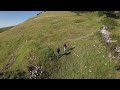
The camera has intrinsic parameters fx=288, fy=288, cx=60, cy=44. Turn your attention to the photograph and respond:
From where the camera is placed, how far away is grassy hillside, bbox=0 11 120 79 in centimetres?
3130

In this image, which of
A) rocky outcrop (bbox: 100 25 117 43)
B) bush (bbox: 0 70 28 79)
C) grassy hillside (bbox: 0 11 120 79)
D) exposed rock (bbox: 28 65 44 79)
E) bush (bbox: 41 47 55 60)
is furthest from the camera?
rocky outcrop (bbox: 100 25 117 43)

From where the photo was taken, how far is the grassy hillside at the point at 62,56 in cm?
3130

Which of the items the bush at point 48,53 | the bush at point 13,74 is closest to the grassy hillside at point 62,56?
the bush at point 48,53

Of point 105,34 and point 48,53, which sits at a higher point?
point 105,34

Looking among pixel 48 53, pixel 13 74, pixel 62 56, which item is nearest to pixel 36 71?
→ pixel 13 74

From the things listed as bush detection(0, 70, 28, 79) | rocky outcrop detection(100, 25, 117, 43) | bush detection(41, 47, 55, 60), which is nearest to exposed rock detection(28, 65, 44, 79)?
bush detection(0, 70, 28, 79)

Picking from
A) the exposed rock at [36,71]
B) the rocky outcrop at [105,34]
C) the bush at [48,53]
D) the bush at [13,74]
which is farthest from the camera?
the rocky outcrop at [105,34]

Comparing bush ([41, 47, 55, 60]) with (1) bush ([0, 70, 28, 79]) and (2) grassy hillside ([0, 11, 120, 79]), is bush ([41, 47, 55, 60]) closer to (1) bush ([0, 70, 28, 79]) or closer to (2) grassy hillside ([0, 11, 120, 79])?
(2) grassy hillside ([0, 11, 120, 79])

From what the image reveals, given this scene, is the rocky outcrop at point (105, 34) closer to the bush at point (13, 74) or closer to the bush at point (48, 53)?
the bush at point (48, 53)

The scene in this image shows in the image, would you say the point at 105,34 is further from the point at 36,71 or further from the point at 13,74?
the point at 13,74

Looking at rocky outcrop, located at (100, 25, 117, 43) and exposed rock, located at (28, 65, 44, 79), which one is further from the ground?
rocky outcrop, located at (100, 25, 117, 43)

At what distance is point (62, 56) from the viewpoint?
37688mm

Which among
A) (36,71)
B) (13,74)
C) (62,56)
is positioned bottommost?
(13,74)

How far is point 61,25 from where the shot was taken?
5962cm
